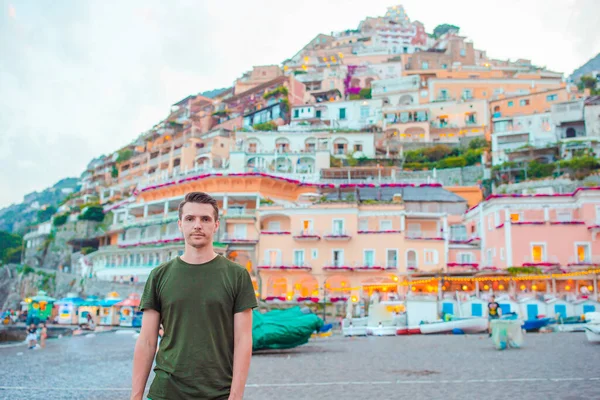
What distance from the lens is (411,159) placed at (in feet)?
191

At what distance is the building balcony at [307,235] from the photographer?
38562 millimetres

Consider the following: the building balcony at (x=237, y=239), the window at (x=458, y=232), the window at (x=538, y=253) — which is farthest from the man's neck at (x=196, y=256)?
the window at (x=458, y=232)

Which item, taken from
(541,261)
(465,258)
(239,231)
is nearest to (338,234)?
(239,231)

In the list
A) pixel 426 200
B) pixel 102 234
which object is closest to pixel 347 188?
pixel 426 200

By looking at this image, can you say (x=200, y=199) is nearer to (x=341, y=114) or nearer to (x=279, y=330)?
(x=279, y=330)

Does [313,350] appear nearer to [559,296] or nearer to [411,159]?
[559,296]

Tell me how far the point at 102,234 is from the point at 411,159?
3448 cm

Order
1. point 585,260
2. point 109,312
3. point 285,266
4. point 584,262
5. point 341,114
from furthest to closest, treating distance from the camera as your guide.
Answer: point 341,114 → point 285,266 → point 109,312 → point 585,260 → point 584,262

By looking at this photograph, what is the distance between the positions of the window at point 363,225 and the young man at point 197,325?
119 ft

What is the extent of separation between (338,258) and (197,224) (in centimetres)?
3546

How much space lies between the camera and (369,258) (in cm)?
3838

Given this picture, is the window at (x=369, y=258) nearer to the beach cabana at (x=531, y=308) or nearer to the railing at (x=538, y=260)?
the railing at (x=538, y=260)

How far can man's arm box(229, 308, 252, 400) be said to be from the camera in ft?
11.5

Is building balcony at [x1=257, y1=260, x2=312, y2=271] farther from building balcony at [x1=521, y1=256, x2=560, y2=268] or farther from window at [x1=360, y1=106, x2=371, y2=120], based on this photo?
window at [x1=360, y1=106, x2=371, y2=120]
